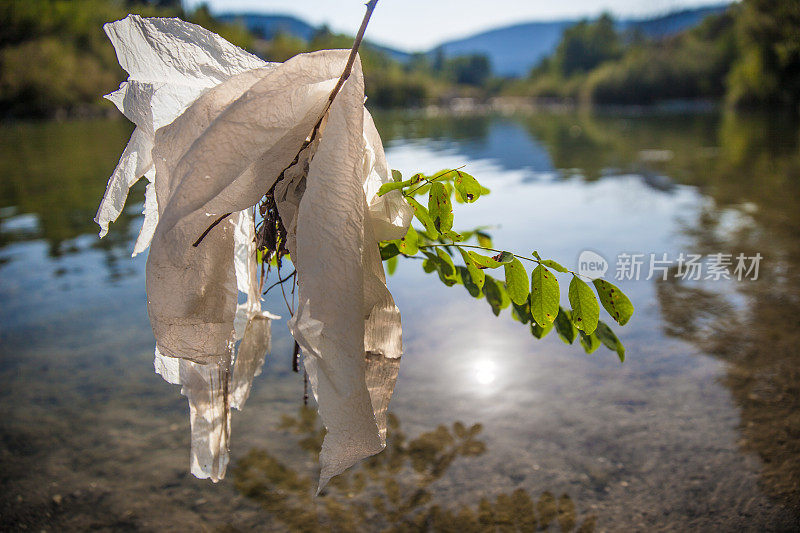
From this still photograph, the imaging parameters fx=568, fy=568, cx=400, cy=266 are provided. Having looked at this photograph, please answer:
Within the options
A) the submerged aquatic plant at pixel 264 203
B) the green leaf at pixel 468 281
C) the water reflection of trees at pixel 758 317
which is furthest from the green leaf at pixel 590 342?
the water reflection of trees at pixel 758 317

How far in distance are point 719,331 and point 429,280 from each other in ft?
8.56

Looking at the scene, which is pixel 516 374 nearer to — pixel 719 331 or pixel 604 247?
pixel 719 331

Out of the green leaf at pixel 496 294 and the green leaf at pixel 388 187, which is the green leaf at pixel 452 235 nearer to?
the green leaf at pixel 388 187

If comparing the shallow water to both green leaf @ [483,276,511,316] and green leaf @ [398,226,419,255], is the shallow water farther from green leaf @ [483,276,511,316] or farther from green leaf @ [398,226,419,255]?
green leaf @ [398,226,419,255]

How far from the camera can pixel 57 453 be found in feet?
9.61

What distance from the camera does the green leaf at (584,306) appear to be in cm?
151

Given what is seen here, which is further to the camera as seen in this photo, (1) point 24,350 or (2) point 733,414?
(1) point 24,350

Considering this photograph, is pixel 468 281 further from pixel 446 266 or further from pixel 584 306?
pixel 584 306

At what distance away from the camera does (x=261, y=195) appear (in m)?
1.18

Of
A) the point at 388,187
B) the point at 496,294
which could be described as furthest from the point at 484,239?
the point at 388,187

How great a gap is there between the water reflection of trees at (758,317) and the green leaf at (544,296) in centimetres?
174

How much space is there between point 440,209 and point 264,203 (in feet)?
1.53

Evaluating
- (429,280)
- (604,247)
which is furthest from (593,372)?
(604,247)

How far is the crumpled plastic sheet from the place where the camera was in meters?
1.09
